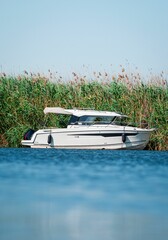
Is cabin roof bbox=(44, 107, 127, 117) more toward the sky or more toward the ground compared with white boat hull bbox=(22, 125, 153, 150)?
more toward the sky

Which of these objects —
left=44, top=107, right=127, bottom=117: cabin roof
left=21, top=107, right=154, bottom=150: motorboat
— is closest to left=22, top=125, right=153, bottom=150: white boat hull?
left=21, top=107, right=154, bottom=150: motorboat

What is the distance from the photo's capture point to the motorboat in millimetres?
34781

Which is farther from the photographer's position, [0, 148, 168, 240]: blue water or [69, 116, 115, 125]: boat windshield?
[69, 116, 115, 125]: boat windshield

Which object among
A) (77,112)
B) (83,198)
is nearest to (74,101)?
(77,112)

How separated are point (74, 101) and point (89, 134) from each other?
2.85 m

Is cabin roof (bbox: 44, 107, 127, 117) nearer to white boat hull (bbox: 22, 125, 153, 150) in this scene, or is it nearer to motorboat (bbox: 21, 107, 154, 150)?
motorboat (bbox: 21, 107, 154, 150)

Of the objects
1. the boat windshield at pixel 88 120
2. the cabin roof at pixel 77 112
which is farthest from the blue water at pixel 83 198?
the boat windshield at pixel 88 120

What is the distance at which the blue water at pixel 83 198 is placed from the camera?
1242 cm

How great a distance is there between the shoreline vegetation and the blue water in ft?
17.8

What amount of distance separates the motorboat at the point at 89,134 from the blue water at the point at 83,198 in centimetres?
451

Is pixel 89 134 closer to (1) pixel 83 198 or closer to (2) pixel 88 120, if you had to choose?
(2) pixel 88 120

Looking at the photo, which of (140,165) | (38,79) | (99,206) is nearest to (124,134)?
(38,79)

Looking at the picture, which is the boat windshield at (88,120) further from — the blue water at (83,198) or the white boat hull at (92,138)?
the blue water at (83,198)

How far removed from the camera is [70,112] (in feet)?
115
